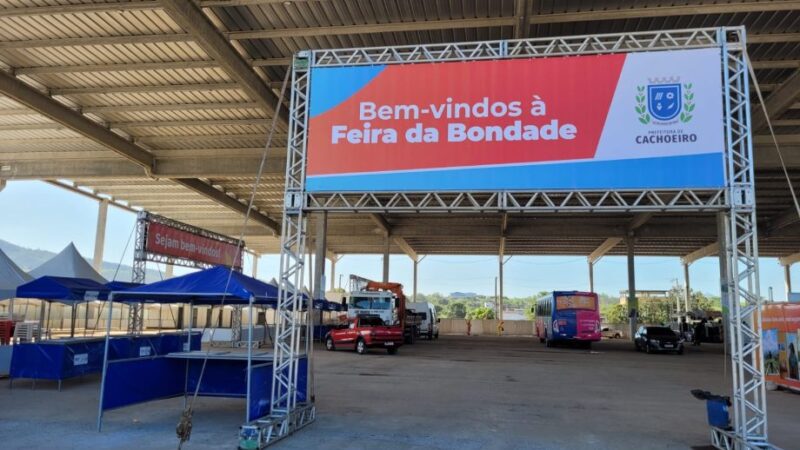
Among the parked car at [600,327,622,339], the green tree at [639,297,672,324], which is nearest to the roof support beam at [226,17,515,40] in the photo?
the parked car at [600,327,622,339]

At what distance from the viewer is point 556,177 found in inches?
325

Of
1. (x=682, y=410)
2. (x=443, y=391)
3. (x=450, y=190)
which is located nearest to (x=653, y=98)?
(x=450, y=190)

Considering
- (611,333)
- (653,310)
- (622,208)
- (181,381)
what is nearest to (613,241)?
(611,333)

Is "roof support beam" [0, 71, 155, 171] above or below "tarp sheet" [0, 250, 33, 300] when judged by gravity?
above

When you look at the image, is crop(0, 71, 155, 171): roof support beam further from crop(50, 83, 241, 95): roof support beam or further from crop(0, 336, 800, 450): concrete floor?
crop(0, 336, 800, 450): concrete floor

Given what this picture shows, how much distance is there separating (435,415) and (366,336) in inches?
570

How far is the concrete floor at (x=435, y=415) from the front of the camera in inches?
311

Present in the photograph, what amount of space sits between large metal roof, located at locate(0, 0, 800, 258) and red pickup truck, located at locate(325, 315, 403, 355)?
8.07 m

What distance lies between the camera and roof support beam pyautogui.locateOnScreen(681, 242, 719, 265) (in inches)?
1883

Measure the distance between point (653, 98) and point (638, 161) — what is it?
3.35 ft

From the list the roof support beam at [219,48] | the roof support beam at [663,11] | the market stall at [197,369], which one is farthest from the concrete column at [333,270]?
the market stall at [197,369]

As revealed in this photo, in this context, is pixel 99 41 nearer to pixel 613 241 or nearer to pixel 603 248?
pixel 613 241

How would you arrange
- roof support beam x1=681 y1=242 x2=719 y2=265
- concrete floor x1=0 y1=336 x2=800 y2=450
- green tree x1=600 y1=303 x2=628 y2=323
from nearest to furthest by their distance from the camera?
concrete floor x1=0 y1=336 x2=800 y2=450
roof support beam x1=681 y1=242 x2=719 y2=265
green tree x1=600 y1=303 x2=628 y2=323

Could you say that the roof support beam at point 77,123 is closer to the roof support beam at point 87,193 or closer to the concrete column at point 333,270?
the roof support beam at point 87,193
